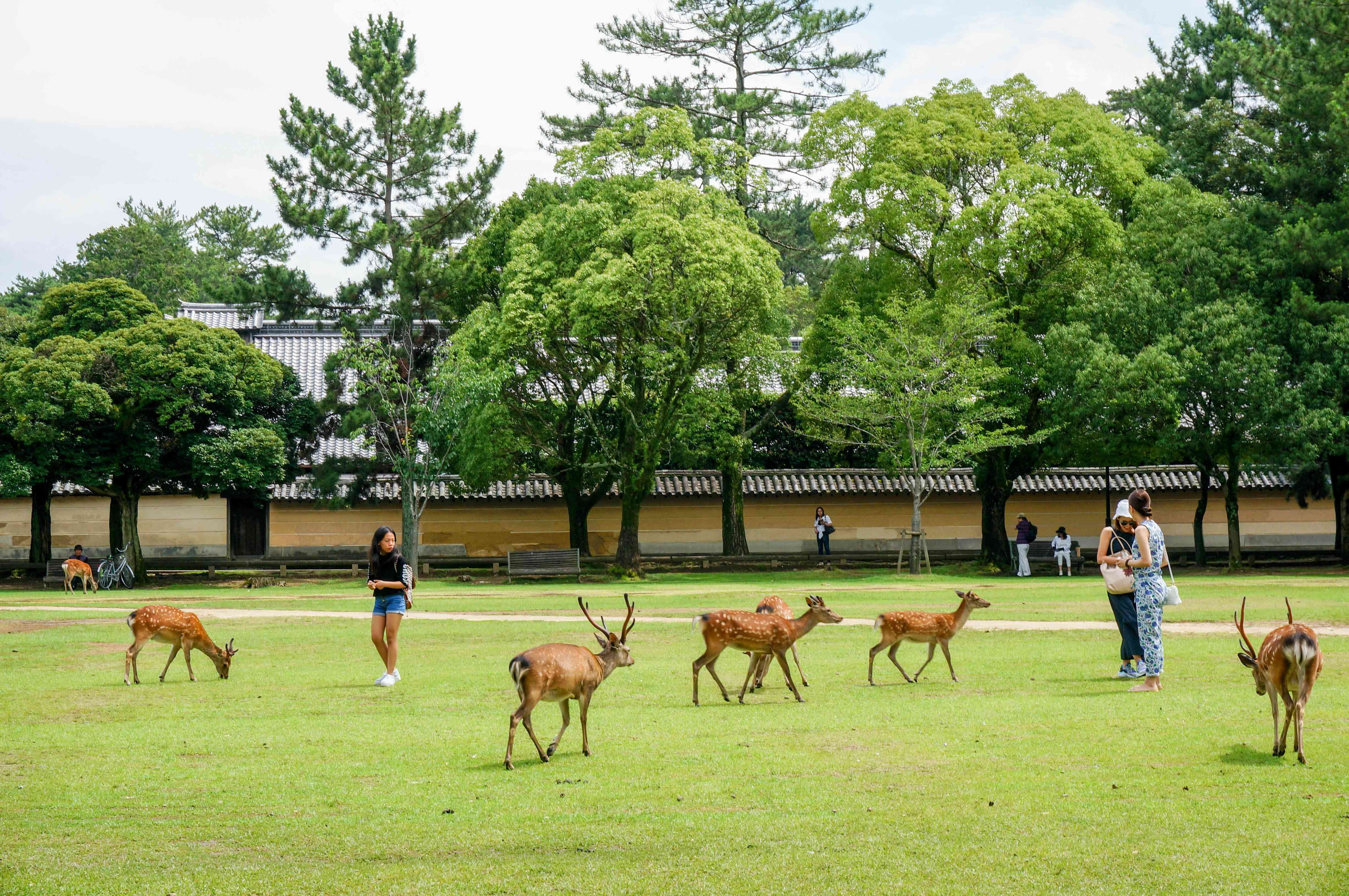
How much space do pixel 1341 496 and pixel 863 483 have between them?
1419cm

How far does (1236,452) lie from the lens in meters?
35.5

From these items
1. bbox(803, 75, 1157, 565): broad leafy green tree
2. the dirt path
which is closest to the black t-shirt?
the dirt path

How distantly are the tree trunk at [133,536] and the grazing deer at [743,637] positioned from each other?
28.6m

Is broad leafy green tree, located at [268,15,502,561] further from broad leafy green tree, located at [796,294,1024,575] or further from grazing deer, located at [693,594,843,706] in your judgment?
grazing deer, located at [693,594,843,706]

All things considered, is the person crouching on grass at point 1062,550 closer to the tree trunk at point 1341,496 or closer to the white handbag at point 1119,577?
the tree trunk at point 1341,496

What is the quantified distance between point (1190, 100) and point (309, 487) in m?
35.8

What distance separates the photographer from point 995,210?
1395 inches

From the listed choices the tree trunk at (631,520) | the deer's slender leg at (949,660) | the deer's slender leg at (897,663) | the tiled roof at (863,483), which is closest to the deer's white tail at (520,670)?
the deer's slender leg at (897,663)

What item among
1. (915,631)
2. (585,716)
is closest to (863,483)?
(915,631)

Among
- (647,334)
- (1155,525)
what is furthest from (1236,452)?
(1155,525)

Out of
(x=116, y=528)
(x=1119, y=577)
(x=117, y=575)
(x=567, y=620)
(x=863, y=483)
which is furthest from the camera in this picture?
(x=863, y=483)

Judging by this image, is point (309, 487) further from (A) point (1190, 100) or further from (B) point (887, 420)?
(A) point (1190, 100)

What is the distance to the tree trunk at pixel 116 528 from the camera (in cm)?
3775

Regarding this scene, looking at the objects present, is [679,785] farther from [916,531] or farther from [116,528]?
[116,528]
